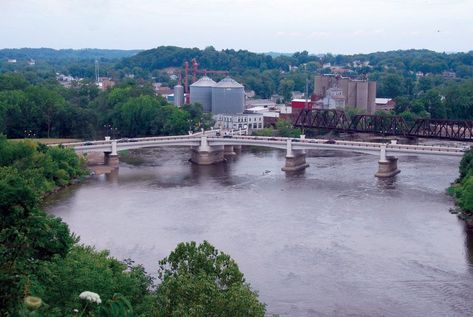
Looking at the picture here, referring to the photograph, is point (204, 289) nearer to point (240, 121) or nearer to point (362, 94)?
point (240, 121)

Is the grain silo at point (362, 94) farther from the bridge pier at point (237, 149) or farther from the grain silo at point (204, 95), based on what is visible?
the bridge pier at point (237, 149)

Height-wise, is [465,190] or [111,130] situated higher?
[465,190]

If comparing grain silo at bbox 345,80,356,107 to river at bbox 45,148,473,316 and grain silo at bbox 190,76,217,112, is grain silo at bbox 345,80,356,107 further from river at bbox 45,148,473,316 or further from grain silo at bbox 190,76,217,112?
river at bbox 45,148,473,316

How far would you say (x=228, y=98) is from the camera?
37875mm

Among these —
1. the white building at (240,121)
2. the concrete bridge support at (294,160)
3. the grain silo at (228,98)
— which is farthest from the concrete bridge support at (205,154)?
the grain silo at (228,98)

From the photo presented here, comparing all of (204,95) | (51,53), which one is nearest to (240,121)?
(204,95)

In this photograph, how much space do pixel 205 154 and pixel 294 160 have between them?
3113mm

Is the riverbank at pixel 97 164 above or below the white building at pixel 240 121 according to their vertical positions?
below

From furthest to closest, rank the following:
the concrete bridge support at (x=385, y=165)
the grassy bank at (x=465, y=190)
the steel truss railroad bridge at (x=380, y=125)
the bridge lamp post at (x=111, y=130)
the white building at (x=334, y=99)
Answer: the white building at (x=334, y=99) < the bridge lamp post at (x=111, y=130) < the steel truss railroad bridge at (x=380, y=125) < the concrete bridge support at (x=385, y=165) < the grassy bank at (x=465, y=190)

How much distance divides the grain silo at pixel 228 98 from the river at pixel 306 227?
13.2 meters

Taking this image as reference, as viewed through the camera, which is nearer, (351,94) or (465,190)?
(465,190)

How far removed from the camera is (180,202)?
60.5 ft

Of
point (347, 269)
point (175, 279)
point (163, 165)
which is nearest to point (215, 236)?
point (347, 269)

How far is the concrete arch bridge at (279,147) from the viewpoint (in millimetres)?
22484
